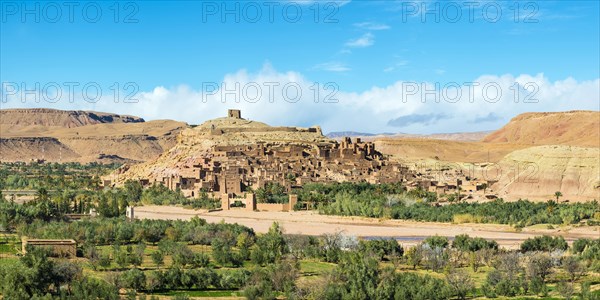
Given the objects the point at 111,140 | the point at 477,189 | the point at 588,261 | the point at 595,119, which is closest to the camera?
the point at 588,261

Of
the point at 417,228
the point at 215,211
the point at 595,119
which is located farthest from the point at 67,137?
the point at 417,228

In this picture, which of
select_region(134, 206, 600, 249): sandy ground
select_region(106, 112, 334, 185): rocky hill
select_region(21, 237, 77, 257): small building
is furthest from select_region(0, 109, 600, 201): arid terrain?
select_region(21, 237, 77, 257): small building

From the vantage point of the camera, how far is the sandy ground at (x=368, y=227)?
140 feet

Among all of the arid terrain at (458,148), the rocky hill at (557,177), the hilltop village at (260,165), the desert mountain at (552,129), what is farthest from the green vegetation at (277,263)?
the desert mountain at (552,129)

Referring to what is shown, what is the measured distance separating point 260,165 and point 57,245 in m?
39.4

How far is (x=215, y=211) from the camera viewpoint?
54625 millimetres

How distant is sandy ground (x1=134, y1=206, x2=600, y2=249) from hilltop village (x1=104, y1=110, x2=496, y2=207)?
3803 millimetres

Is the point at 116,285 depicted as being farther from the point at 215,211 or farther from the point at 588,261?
the point at 215,211

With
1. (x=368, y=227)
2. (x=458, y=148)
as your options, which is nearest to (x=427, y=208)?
(x=368, y=227)

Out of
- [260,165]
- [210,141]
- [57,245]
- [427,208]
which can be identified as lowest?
[57,245]

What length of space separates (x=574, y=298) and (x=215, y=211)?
3235 centimetres

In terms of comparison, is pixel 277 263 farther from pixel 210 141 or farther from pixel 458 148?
pixel 458 148

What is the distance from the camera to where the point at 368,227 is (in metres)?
47.3

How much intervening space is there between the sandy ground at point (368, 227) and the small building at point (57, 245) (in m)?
13.2
